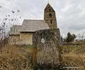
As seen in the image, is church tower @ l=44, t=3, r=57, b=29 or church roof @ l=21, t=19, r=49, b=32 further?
church tower @ l=44, t=3, r=57, b=29

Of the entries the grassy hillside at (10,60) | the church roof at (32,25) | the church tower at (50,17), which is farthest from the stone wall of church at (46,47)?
the church tower at (50,17)

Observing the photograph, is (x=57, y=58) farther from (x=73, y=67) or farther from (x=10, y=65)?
(x=10, y=65)

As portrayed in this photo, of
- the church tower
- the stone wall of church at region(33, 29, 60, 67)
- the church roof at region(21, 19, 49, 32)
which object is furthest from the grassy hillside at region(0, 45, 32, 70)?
the church tower

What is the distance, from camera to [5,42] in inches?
216

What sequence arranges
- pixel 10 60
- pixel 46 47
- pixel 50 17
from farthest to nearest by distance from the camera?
1. pixel 50 17
2. pixel 46 47
3. pixel 10 60

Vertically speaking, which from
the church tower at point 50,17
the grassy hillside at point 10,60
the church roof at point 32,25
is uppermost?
the church tower at point 50,17

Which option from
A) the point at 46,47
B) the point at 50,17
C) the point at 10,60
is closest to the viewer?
the point at 10,60

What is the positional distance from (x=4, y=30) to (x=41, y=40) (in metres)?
1.16

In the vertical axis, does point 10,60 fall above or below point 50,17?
below

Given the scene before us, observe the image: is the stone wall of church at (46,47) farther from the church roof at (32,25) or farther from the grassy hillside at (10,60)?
the church roof at (32,25)

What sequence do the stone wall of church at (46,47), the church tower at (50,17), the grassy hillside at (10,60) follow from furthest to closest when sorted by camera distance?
1. the church tower at (50,17)
2. the stone wall of church at (46,47)
3. the grassy hillside at (10,60)

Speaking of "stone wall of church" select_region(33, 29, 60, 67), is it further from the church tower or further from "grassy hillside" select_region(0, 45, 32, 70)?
the church tower

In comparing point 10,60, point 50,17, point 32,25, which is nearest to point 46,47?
point 10,60

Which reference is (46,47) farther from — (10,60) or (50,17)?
(50,17)
